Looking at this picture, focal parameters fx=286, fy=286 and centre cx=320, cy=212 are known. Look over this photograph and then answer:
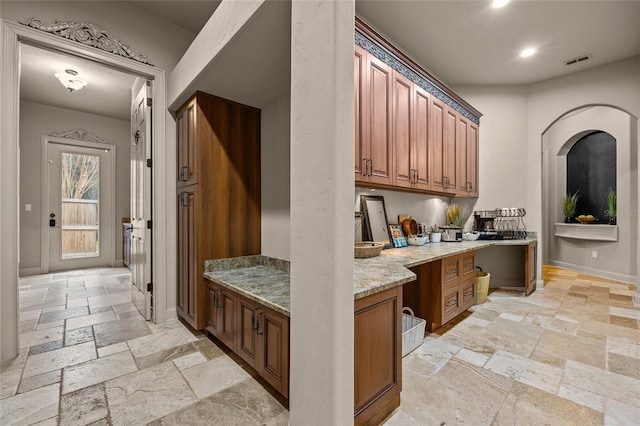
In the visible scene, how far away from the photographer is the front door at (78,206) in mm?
5402

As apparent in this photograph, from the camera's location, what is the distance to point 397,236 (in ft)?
10.3

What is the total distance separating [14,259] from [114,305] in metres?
1.50

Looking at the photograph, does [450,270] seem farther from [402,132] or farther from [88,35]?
[88,35]

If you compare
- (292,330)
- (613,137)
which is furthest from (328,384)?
(613,137)

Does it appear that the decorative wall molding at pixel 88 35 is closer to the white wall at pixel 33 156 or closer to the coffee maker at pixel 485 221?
the white wall at pixel 33 156

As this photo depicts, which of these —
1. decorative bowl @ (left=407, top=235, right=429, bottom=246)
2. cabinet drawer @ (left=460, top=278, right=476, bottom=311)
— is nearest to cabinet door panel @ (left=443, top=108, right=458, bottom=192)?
decorative bowl @ (left=407, top=235, right=429, bottom=246)

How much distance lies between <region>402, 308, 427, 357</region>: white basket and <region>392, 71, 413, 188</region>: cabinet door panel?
1226 millimetres

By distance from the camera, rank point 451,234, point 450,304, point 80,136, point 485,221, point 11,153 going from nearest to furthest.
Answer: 1. point 11,153
2. point 450,304
3. point 451,234
4. point 485,221
5. point 80,136

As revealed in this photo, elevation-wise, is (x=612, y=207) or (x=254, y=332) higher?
(x=612, y=207)

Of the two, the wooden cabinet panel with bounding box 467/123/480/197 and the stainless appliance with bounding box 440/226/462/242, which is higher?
the wooden cabinet panel with bounding box 467/123/480/197

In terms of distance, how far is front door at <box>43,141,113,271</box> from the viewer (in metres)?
5.40

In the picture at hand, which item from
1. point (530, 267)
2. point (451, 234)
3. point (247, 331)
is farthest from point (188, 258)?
→ point (530, 267)

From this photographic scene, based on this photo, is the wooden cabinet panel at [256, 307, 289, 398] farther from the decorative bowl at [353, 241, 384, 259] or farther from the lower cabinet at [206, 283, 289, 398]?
Answer: the decorative bowl at [353, 241, 384, 259]

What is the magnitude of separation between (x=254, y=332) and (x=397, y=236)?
1.86m
